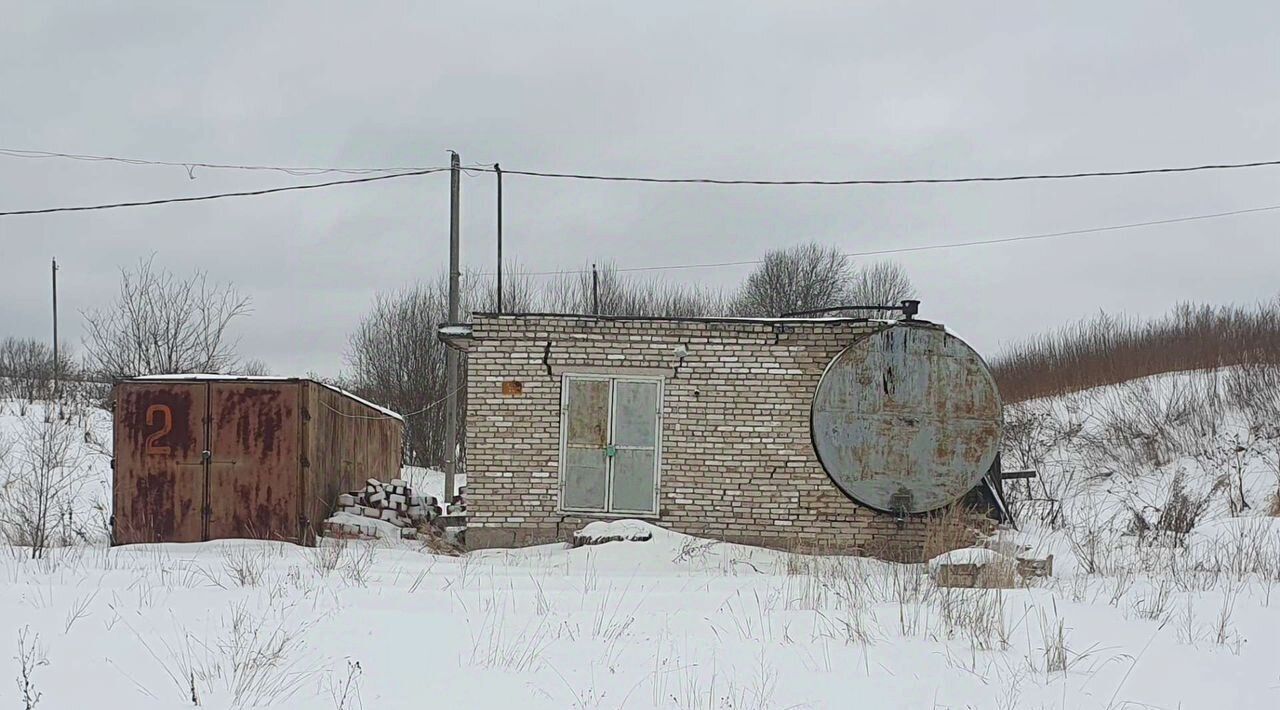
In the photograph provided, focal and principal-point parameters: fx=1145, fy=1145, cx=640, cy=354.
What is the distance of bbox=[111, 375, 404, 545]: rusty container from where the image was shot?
48.8 ft

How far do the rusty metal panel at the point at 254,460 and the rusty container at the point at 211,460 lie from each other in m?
0.01

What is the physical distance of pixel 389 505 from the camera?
17.0 metres

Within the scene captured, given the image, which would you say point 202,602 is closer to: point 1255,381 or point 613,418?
point 613,418

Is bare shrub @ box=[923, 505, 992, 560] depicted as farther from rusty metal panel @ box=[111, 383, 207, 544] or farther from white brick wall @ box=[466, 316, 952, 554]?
rusty metal panel @ box=[111, 383, 207, 544]

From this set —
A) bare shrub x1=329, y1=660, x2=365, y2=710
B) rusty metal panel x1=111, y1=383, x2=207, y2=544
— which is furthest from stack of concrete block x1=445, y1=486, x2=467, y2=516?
bare shrub x1=329, y1=660, x2=365, y2=710

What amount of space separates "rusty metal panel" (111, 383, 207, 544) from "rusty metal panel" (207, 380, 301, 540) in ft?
0.64

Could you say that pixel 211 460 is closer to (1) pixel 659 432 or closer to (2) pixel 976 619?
(1) pixel 659 432

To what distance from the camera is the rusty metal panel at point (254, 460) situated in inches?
585

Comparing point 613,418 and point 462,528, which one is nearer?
point 613,418

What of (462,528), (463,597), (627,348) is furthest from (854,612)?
(462,528)

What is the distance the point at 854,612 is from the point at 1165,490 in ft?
59.1

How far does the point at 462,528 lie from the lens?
1591 centimetres

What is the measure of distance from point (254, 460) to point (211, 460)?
562mm

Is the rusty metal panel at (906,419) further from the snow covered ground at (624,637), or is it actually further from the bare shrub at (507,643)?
the bare shrub at (507,643)
